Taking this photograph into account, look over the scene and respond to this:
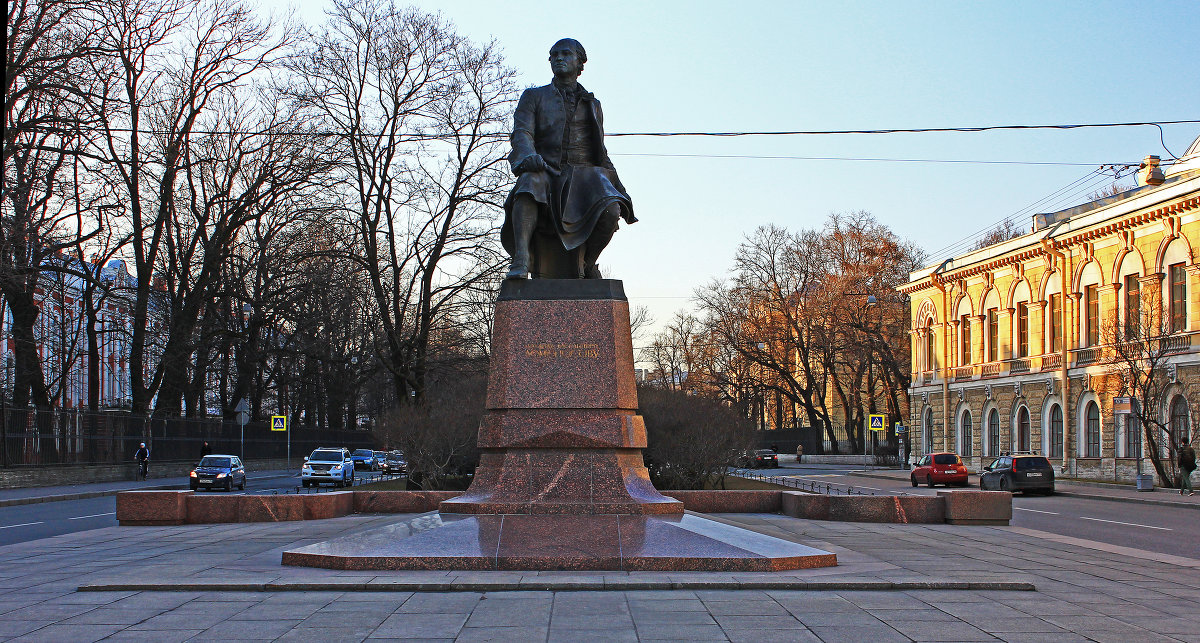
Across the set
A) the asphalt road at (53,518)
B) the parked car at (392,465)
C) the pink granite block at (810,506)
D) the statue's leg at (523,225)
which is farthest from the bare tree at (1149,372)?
the statue's leg at (523,225)

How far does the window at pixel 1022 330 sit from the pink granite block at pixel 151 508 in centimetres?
3903

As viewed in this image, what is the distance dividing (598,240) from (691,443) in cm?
1236

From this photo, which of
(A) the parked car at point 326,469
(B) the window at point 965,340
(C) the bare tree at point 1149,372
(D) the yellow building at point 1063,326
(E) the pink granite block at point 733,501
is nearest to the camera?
(E) the pink granite block at point 733,501

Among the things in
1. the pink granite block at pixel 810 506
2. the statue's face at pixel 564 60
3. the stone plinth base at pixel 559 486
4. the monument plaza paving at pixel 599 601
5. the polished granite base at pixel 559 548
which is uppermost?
the statue's face at pixel 564 60

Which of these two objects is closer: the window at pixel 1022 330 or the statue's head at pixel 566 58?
the statue's head at pixel 566 58

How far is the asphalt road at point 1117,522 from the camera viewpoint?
55.5 feet

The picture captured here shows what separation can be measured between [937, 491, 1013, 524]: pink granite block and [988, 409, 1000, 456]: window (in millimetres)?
33384

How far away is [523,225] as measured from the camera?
12.6 metres

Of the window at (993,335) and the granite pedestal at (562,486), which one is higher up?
the window at (993,335)

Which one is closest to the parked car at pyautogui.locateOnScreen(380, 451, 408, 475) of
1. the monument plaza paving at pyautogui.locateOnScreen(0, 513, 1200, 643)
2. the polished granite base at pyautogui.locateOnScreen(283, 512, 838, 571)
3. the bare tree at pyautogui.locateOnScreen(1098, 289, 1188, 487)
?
the polished granite base at pyautogui.locateOnScreen(283, 512, 838, 571)

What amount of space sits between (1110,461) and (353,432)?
4301 cm

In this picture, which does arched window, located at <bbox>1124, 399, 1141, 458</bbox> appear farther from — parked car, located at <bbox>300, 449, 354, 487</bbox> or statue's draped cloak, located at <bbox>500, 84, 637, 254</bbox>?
statue's draped cloak, located at <bbox>500, 84, 637, 254</bbox>

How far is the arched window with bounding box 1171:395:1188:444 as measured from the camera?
1383 inches

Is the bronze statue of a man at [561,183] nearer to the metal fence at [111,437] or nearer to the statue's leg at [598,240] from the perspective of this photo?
the statue's leg at [598,240]
